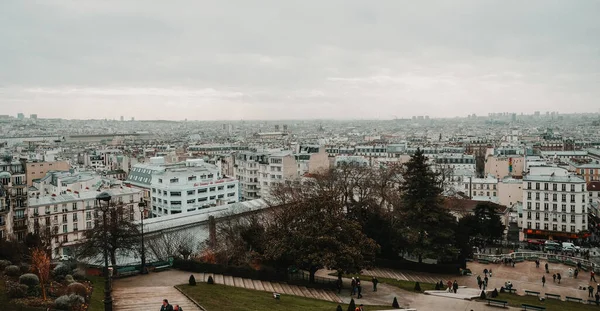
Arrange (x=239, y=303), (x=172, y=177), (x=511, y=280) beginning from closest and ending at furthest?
1. (x=239, y=303)
2. (x=511, y=280)
3. (x=172, y=177)

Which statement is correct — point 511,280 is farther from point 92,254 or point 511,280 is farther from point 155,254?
point 92,254

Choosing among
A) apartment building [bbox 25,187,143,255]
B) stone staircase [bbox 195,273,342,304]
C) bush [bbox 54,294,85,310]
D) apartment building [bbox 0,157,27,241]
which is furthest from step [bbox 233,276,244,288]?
apartment building [bbox 0,157,27,241]

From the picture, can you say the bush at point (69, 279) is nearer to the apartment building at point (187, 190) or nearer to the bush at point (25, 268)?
the bush at point (25, 268)

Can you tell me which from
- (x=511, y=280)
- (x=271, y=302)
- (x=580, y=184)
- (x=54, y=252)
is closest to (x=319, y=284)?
(x=271, y=302)

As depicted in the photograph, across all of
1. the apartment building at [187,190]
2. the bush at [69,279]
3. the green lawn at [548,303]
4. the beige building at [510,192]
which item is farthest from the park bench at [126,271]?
the beige building at [510,192]

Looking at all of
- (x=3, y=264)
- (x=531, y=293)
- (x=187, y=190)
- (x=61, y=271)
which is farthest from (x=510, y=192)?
(x=3, y=264)

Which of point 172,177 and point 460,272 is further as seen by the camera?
point 172,177

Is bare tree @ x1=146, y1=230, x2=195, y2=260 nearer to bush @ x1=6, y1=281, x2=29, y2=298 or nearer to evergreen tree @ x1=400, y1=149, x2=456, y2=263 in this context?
bush @ x1=6, y1=281, x2=29, y2=298

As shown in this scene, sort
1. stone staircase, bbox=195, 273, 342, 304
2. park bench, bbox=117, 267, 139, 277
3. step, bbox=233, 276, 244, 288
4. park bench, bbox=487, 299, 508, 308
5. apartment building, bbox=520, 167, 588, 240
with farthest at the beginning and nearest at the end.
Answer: apartment building, bbox=520, 167, 588, 240, park bench, bbox=117, 267, 139, 277, step, bbox=233, 276, 244, 288, stone staircase, bbox=195, 273, 342, 304, park bench, bbox=487, 299, 508, 308
